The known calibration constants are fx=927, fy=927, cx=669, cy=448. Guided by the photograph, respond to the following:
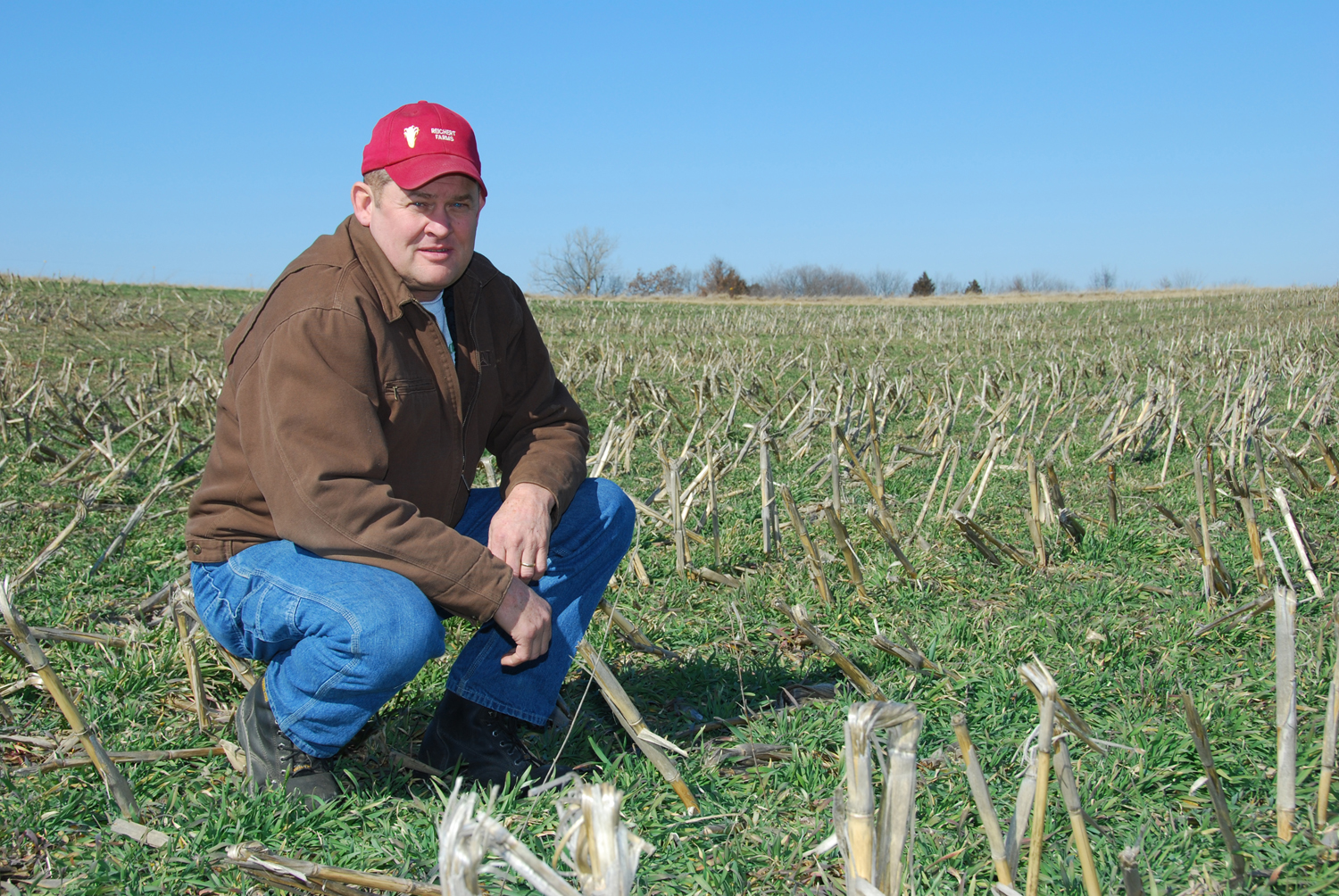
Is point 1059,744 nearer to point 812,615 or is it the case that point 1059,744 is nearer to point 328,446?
point 328,446

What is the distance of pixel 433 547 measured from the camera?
2.07 metres

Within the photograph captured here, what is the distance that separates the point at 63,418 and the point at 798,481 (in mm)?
5226

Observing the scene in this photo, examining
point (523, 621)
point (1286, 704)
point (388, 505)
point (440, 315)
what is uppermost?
point (440, 315)

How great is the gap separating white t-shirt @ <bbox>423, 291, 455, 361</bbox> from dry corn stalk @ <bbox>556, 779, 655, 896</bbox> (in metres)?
1.52

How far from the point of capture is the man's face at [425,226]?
223 centimetres

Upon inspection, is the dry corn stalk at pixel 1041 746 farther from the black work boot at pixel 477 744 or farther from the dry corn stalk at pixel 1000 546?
the dry corn stalk at pixel 1000 546

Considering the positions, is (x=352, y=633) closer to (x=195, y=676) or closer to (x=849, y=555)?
(x=195, y=676)

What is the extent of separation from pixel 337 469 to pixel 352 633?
36 centimetres

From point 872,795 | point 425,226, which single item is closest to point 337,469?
point 425,226

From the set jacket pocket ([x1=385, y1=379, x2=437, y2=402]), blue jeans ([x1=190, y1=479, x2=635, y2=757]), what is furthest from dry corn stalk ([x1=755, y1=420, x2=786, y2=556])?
jacket pocket ([x1=385, y1=379, x2=437, y2=402])

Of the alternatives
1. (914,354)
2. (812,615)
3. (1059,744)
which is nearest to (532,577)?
(1059,744)

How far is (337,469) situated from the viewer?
201 centimetres

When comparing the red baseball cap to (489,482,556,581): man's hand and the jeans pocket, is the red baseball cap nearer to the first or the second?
(489,482,556,581): man's hand

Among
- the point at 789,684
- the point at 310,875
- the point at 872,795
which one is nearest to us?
the point at 872,795
